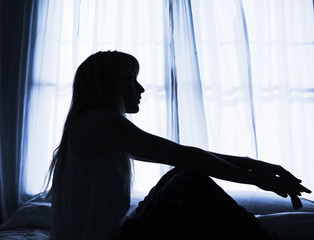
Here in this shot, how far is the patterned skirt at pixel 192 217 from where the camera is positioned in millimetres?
793

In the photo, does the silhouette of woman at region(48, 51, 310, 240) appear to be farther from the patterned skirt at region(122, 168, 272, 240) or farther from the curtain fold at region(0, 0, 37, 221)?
the curtain fold at region(0, 0, 37, 221)

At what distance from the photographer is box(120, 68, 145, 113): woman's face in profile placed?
40.6 inches

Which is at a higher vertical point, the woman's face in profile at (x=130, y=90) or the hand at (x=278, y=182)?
the woman's face in profile at (x=130, y=90)

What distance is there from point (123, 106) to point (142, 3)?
1.40 m

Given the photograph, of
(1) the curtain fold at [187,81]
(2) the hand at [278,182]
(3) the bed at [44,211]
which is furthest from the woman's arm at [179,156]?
(1) the curtain fold at [187,81]

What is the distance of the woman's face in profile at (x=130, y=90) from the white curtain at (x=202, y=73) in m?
0.96

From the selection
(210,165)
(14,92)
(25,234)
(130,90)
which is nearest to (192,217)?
(210,165)

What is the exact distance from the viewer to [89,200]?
88cm

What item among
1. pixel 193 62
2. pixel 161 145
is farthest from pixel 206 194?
pixel 193 62

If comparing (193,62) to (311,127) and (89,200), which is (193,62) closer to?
(311,127)

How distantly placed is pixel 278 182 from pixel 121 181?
0.48 meters

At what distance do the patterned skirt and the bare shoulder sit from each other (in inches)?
8.3

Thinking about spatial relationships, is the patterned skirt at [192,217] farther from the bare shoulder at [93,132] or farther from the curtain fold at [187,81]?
the curtain fold at [187,81]

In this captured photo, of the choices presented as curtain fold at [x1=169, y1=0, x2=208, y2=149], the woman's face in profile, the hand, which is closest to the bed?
the hand
